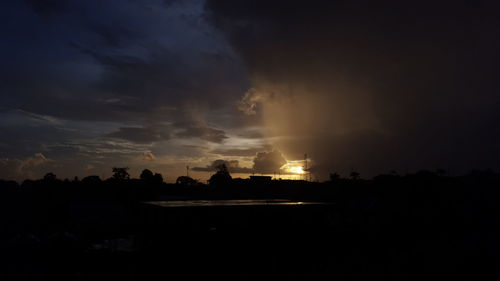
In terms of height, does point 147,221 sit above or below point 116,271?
above

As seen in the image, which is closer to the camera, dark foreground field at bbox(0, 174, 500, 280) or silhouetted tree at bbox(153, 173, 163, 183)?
dark foreground field at bbox(0, 174, 500, 280)

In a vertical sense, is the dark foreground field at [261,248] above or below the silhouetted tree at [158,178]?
below

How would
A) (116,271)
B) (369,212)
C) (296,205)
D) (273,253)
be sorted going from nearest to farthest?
1. (116,271)
2. (273,253)
3. (296,205)
4. (369,212)

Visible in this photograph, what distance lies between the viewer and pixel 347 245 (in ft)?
75.6

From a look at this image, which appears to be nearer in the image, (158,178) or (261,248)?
(261,248)

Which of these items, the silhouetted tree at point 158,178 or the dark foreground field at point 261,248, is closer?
the dark foreground field at point 261,248

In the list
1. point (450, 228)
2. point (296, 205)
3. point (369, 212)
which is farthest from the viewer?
point (369, 212)

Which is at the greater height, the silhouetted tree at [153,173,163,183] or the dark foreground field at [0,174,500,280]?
the silhouetted tree at [153,173,163,183]

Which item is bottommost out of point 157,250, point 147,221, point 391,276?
point 391,276

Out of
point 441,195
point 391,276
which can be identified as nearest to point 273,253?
point 391,276

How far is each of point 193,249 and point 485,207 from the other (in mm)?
30038

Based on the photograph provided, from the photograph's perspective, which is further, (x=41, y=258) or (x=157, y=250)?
(x=41, y=258)

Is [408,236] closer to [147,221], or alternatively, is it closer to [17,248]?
[147,221]

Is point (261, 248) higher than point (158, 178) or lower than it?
lower
